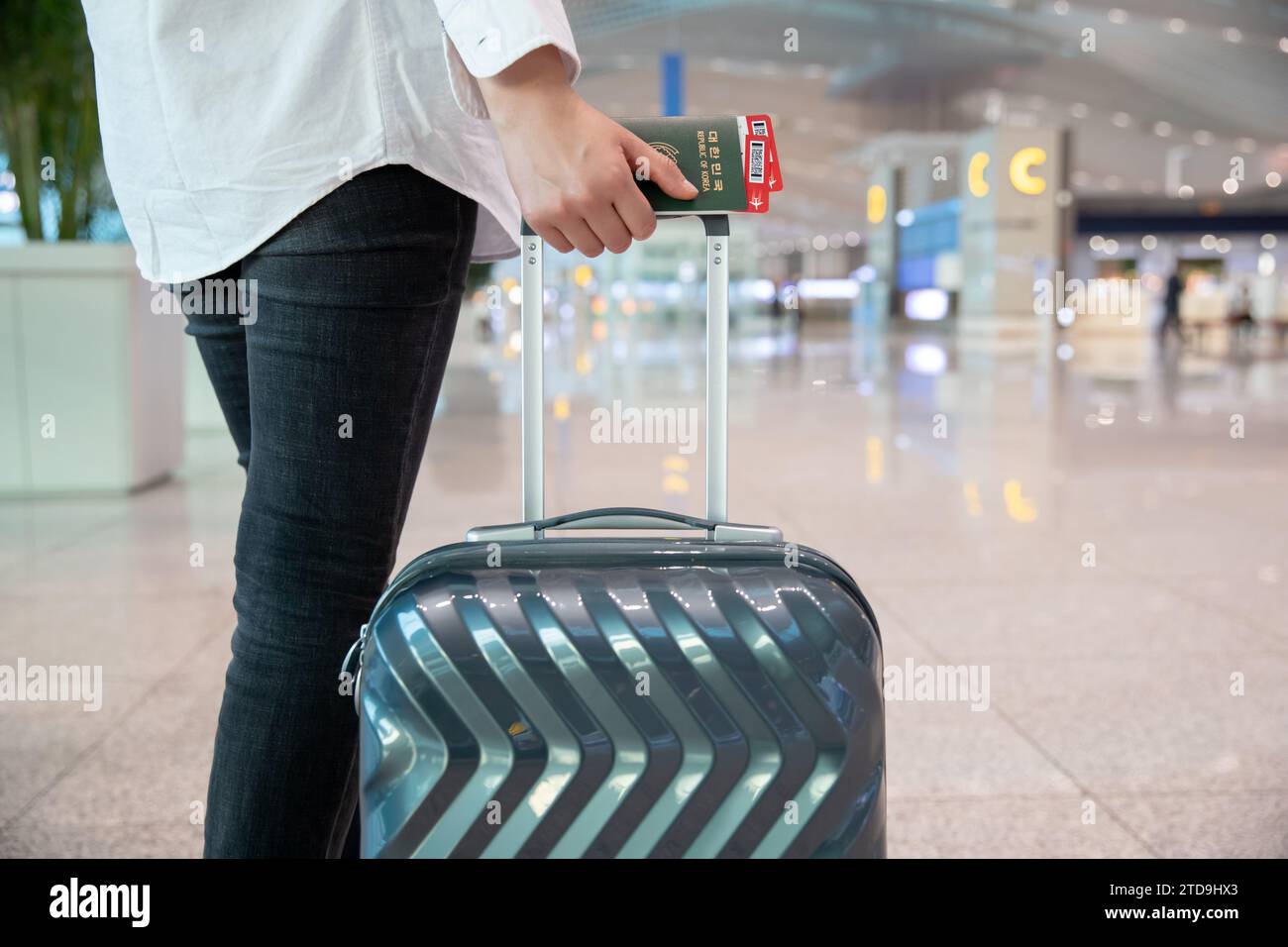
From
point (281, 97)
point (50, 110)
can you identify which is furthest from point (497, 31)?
point (50, 110)

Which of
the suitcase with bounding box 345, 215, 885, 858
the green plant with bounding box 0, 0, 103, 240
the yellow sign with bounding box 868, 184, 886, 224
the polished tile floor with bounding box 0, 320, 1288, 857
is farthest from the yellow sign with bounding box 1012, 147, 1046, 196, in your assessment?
the suitcase with bounding box 345, 215, 885, 858

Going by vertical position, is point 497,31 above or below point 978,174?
below

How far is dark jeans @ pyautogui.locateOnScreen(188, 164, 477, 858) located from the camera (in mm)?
998

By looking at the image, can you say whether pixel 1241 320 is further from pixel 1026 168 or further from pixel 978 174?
pixel 978 174

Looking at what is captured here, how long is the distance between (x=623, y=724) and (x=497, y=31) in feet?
1.76

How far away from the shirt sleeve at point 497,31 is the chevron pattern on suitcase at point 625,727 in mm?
413

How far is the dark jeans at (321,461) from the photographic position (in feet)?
3.27

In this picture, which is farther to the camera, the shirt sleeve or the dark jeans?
the dark jeans

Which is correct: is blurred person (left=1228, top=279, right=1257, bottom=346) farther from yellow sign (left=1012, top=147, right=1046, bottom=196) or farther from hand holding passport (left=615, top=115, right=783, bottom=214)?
hand holding passport (left=615, top=115, right=783, bottom=214)

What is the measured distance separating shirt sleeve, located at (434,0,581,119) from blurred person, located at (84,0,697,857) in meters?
0.01

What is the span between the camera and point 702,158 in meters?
0.97

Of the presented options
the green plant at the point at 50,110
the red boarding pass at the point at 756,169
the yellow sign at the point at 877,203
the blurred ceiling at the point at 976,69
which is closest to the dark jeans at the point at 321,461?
the red boarding pass at the point at 756,169

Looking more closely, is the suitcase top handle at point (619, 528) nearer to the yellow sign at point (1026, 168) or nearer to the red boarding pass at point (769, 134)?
the red boarding pass at point (769, 134)
